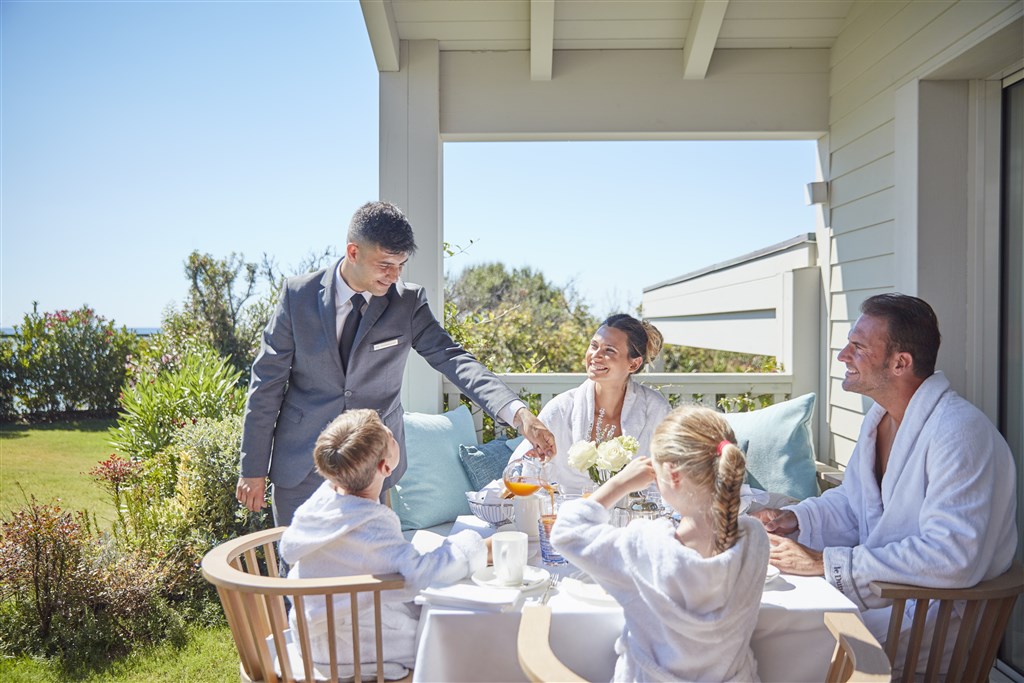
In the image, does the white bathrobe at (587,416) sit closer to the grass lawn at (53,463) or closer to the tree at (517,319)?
the tree at (517,319)

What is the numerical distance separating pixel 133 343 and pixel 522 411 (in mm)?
5260

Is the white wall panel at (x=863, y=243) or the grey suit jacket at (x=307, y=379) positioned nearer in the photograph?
the grey suit jacket at (x=307, y=379)

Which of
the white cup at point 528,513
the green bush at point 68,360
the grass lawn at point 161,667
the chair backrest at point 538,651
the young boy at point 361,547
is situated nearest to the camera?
the chair backrest at point 538,651

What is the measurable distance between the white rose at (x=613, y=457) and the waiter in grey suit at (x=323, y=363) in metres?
0.58

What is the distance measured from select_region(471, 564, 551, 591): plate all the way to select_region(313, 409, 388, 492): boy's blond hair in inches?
13.1

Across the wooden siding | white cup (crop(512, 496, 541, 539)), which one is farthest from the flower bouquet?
the wooden siding

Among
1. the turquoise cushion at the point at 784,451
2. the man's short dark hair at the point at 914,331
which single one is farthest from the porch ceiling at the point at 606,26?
the man's short dark hair at the point at 914,331

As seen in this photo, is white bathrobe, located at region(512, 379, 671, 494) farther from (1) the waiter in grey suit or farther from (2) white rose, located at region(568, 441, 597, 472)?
(2) white rose, located at region(568, 441, 597, 472)

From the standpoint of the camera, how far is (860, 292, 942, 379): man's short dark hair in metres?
2.05

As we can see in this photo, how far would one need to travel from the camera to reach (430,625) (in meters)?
1.55

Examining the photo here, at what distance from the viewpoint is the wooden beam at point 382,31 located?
3.42m

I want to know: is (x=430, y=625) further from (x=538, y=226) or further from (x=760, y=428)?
(x=538, y=226)

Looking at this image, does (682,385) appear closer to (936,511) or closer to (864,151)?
(864,151)

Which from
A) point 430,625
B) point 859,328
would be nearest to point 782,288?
point 859,328
